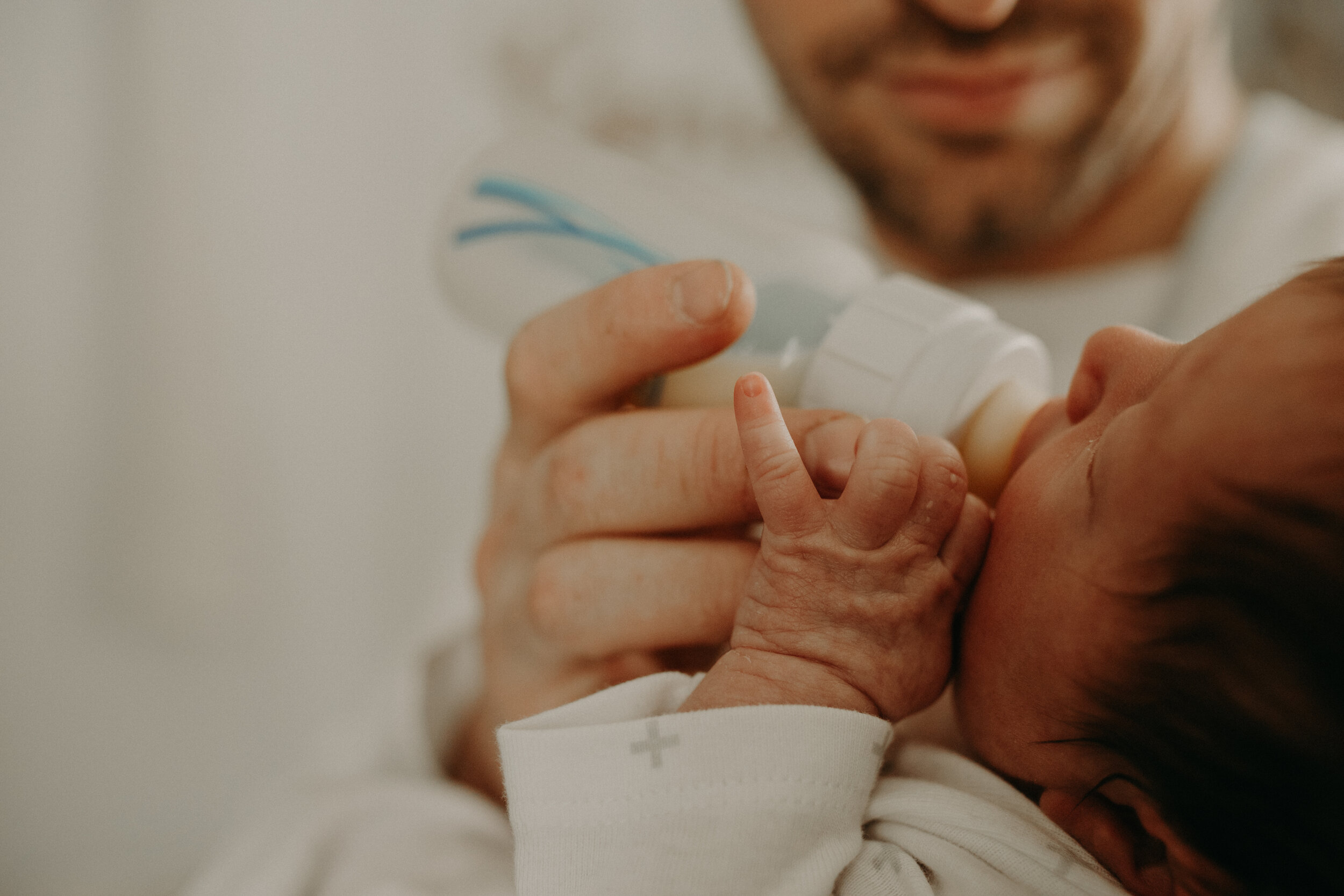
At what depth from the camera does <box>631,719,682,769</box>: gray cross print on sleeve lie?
14.2 inches

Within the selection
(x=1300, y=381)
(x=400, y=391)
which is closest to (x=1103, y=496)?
(x=1300, y=381)

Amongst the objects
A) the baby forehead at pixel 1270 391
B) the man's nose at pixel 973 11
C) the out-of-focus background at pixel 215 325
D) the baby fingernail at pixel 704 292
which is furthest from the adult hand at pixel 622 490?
the out-of-focus background at pixel 215 325

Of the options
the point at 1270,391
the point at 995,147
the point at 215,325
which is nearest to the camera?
the point at 1270,391

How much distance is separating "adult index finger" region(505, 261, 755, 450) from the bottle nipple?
0.37 feet

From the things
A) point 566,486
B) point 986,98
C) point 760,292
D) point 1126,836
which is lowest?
point 1126,836

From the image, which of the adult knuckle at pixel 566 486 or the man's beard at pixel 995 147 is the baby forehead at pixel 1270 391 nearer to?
the adult knuckle at pixel 566 486

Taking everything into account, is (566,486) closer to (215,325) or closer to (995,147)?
(995,147)

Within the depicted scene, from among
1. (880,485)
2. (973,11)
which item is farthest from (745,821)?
(973,11)

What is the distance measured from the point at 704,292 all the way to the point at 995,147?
0.45 m

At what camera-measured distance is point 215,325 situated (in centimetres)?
102

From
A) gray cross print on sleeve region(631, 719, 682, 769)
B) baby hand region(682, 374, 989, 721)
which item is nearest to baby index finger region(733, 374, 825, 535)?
baby hand region(682, 374, 989, 721)

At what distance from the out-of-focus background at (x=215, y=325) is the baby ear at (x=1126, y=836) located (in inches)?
26.6

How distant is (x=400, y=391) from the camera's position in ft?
3.76

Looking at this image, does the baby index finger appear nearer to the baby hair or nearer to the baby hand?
the baby hand
